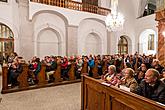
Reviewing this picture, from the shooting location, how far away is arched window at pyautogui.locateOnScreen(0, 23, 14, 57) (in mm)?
10750

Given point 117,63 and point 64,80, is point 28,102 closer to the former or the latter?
point 64,80

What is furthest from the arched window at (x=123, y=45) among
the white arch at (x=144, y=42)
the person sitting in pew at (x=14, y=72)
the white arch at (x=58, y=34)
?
the person sitting in pew at (x=14, y=72)

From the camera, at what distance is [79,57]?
400 inches

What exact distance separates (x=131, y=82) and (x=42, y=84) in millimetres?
4674

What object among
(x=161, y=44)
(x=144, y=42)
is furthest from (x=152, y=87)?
(x=144, y=42)

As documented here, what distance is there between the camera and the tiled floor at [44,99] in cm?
499

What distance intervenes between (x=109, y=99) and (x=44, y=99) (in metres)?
2.97

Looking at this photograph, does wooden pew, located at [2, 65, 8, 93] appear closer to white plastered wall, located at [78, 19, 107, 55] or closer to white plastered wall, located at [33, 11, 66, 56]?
white plastered wall, located at [33, 11, 66, 56]

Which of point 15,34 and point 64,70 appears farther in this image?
point 15,34

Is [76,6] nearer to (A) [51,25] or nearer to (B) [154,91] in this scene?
(A) [51,25]

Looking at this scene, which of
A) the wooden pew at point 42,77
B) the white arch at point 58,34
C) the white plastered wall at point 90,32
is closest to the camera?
the wooden pew at point 42,77

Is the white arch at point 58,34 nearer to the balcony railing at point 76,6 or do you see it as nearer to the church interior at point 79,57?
the church interior at point 79,57

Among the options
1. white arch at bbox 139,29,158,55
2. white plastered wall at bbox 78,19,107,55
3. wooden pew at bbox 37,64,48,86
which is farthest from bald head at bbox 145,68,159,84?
white arch at bbox 139,29,158,55

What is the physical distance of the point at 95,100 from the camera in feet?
12.6
